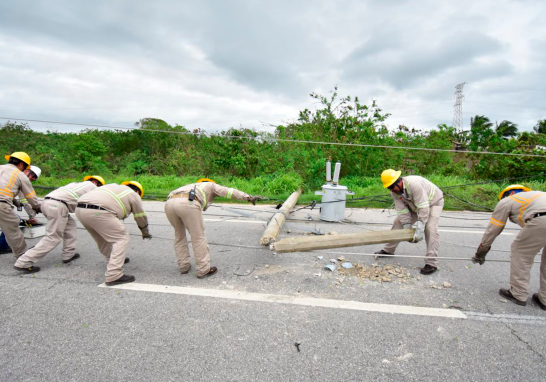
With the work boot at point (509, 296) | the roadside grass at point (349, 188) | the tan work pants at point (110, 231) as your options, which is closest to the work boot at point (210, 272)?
the tan work pants at point (110, 231)

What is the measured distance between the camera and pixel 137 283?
12.5 feet

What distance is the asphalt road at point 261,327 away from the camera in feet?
7.72

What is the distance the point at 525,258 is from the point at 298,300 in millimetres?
2606

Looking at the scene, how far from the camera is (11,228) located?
4.36m

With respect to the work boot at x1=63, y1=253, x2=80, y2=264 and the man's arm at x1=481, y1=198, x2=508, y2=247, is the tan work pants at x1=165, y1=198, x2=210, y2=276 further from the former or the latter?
the man's arm at x1=481, y1=198, x2=508, y2=247

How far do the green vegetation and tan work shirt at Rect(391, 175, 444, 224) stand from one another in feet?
15.0

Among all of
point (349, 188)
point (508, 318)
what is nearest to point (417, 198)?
point (508, 318)

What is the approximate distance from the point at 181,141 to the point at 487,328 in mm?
14262

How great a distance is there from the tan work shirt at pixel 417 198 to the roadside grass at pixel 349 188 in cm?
346

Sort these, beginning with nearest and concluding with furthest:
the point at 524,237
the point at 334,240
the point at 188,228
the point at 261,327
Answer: the point at 261,327 < the point at 524,237 < the point at 334,240 < the point at 188,228

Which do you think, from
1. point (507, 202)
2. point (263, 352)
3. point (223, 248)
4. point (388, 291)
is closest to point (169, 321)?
point (263, 352)

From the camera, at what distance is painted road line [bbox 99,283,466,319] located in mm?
3189

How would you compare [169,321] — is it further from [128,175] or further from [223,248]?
[128,175]

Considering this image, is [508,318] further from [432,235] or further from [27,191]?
[27,191]
